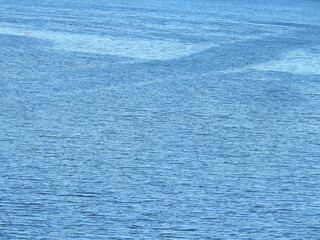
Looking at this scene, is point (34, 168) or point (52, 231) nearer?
point (52, 231)

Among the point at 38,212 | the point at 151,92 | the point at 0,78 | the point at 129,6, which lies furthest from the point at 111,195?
the point at 129,6

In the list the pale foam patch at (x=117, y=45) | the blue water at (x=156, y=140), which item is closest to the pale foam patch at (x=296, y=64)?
the blue water at (x=156, y=140)

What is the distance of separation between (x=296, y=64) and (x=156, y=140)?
3.34ft

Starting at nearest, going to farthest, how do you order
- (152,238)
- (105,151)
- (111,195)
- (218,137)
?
(152,238)
(111,195)
(105,151)
(218,137)

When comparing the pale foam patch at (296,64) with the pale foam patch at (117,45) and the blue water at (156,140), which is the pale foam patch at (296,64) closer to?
the blue water at (156,140)

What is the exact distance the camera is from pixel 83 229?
2.43 feet

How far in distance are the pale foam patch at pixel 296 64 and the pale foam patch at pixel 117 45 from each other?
29 cm

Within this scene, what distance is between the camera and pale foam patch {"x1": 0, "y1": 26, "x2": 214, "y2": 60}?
80.7 inches

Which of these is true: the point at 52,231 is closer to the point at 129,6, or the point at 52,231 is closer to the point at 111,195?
the point at 111,195

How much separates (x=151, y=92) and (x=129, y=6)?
269 cm

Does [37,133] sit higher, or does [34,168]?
[37,133]

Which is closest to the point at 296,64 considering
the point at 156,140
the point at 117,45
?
the point at 117,45

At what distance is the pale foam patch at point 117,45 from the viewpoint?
2.05 m

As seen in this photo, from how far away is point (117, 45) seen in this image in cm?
222
